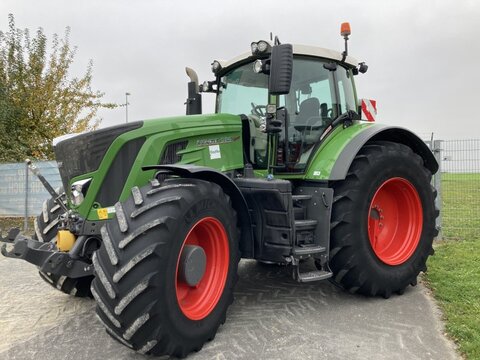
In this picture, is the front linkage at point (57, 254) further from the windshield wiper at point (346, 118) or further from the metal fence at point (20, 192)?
the metal fence at point (20, 192)

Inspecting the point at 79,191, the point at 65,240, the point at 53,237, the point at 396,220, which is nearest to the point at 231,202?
the point at 79,191

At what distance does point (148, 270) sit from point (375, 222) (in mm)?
2794

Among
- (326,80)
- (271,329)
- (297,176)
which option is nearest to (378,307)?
(271,329)

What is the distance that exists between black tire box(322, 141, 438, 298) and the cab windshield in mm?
525

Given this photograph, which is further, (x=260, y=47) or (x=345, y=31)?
(x=345, y=31)

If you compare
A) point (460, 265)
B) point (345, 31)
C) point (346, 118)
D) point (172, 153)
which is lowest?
point (460, 265)

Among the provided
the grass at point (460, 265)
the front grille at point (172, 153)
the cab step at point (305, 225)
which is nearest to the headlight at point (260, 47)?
the front grille at point (172, 153)

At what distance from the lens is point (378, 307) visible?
4.09m

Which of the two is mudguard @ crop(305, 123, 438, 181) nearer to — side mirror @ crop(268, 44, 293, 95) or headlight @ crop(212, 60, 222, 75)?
side mirror @ crop(268, 44, 293, 95)

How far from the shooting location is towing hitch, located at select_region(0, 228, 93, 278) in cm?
311

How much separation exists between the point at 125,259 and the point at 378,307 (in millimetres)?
2522

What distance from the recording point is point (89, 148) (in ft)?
11.6

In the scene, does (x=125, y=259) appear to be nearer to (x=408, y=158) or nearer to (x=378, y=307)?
(x=378, y=307)

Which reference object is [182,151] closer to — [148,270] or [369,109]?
[148,270]
